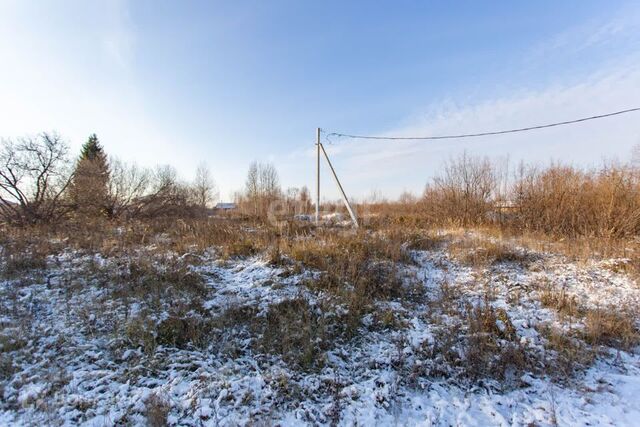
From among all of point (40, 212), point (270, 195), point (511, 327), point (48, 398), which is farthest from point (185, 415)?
point (270, 195)

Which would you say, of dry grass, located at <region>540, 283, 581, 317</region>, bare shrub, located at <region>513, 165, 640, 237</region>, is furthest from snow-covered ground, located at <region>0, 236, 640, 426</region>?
bare shrub, located at <region>513, 165, 640, 237</region>

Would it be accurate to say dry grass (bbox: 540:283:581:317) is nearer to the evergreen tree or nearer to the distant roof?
the evergreen tree

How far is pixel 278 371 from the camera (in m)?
3.32

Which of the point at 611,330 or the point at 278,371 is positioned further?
the point at 611,330

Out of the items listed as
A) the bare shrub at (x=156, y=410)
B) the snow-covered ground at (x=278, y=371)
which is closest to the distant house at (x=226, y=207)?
the snow-covered ground at (x=278, y=371)

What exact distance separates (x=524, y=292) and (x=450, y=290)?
131 cm

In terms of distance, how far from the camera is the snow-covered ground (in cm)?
276

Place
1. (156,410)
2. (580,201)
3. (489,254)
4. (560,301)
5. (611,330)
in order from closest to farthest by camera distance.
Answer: (156,410) → (611,330) → (560,301) → (489,254) → (580,201)

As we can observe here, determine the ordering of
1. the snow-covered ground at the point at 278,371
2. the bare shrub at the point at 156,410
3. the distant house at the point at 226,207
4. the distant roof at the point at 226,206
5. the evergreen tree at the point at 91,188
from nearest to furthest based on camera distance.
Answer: the bare shrub at the point at 156,410 → the snow-covered ground at the point at 278,371 → the evergreen tree at the point at 91,188 → the distant house at the point at 226,207 → the distant roof at the point at 226,206

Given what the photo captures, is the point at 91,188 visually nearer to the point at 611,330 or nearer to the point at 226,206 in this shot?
the point at 611,330

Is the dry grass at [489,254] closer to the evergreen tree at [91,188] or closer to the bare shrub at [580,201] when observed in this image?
Result: the bare shrub at [580,201]

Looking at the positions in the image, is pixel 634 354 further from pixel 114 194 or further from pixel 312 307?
pixel 114 194

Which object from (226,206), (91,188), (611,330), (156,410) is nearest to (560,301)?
(611,330)

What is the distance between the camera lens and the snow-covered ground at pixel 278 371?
2.76 metres
